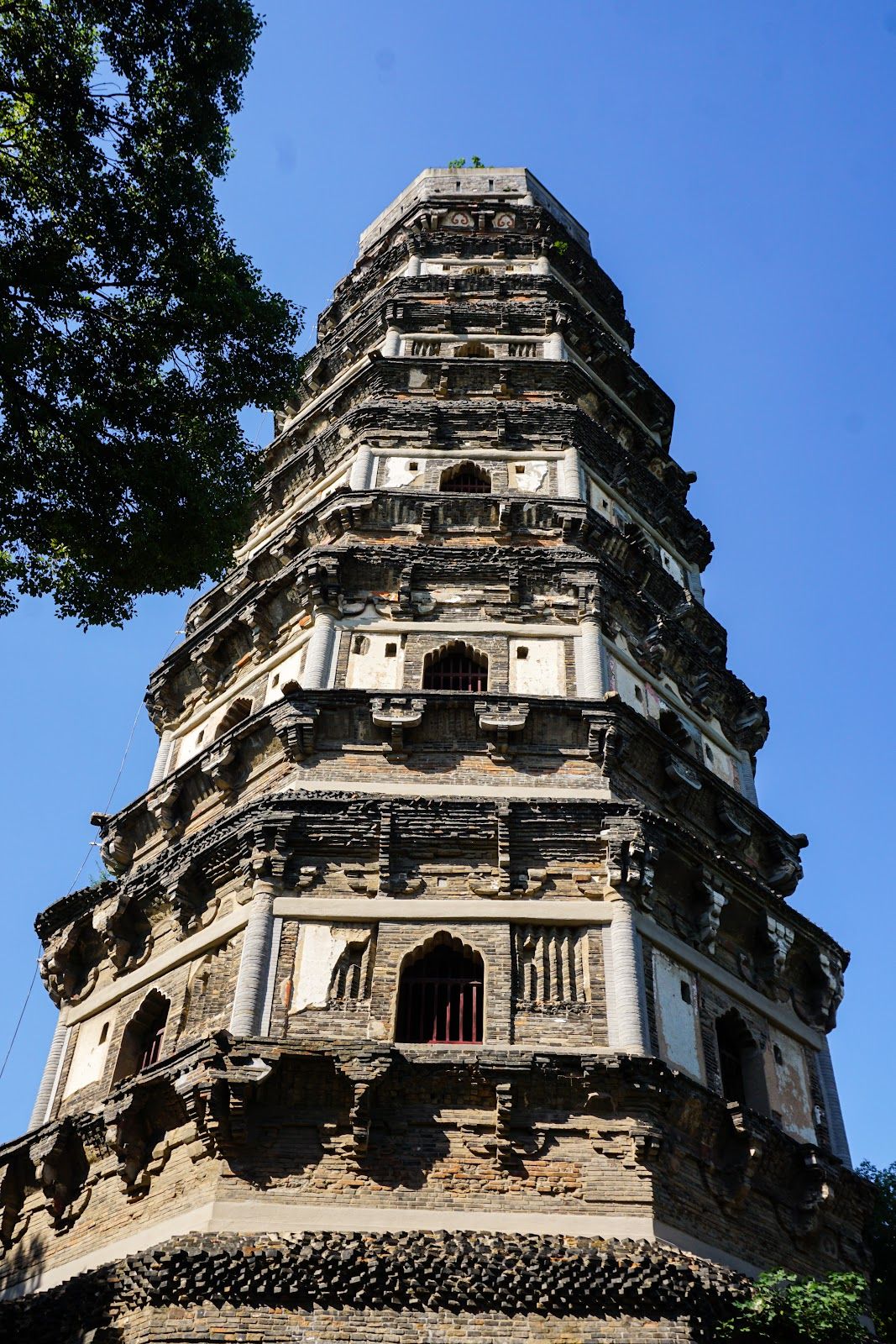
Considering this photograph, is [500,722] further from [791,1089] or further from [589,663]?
[791,1089]

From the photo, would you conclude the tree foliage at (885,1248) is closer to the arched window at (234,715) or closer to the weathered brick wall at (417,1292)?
the weathered brick wall at (417,1292)

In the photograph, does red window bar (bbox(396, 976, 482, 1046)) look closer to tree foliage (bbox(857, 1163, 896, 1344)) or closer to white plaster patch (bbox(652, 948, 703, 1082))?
white plaster patch (bbox(652, 948, 703, 1082))

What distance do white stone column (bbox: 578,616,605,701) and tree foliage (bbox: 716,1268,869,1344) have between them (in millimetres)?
6401

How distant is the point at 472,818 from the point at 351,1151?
3618 mm

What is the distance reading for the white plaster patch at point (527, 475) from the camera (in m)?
19.3

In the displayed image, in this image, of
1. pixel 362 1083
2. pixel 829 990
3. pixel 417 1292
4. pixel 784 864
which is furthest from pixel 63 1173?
pixel 784 864

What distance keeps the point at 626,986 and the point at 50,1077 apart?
701cm

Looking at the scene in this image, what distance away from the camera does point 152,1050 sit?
14359mm

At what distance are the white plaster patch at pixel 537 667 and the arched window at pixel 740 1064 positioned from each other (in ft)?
13.9

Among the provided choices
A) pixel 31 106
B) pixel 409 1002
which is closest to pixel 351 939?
pixel 409 1002

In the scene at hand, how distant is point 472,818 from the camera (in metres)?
13.7

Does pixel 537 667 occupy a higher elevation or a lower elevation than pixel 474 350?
lower

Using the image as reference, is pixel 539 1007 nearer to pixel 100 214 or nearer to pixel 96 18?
pixel 100 214

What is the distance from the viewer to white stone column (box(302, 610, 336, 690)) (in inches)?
616
